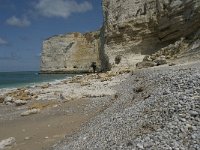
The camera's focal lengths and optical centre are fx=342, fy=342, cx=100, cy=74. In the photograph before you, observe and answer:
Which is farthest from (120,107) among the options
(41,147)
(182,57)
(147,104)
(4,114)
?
(182,57)

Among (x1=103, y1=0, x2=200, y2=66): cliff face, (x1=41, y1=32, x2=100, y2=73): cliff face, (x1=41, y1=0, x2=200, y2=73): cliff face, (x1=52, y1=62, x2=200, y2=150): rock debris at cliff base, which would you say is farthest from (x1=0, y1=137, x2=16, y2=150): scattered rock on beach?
(x1=41, y1=32, x2=100, y2=73): cliff face

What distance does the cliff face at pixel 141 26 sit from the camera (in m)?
30.2

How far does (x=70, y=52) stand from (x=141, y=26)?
50608 mm

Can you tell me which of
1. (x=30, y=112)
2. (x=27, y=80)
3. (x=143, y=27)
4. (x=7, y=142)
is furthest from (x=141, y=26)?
(x=27, y=80)

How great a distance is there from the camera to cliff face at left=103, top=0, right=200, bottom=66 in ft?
Result: 99.1

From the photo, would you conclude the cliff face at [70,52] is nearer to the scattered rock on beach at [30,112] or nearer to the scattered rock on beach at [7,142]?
the scattered rock on beach at [30,112]

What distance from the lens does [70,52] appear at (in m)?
86.0

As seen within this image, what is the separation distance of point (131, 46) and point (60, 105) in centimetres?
2242

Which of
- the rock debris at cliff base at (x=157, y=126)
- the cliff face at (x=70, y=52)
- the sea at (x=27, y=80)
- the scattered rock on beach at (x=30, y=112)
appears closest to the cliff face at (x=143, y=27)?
the sea at (x=27, y=80)

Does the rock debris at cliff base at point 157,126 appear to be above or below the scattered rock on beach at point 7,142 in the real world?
above

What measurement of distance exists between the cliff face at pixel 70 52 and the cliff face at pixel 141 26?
39924 mm

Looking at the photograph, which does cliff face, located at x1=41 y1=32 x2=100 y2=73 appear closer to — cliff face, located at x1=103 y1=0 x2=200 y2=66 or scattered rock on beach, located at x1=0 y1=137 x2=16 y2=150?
cliff face, located at x1=103 y1=0 x2=200 y2=66

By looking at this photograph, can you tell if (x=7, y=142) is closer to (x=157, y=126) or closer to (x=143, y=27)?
(x=157, y=126)

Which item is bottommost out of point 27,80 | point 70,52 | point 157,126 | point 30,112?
point 27,80
